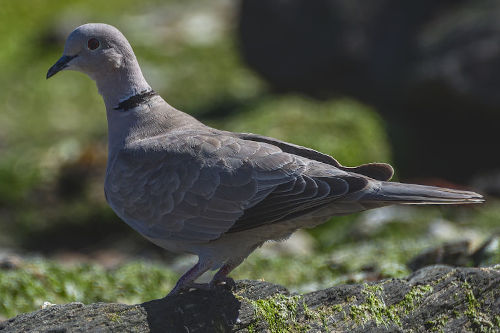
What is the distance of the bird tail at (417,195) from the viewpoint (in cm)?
457

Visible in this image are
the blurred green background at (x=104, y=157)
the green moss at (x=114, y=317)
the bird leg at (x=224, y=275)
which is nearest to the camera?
the green moss at (x=114, y=317)

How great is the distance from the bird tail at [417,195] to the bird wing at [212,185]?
117mm

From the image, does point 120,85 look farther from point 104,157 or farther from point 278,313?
point 104,157

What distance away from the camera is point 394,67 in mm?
13078

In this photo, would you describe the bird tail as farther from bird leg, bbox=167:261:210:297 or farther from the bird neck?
the bird neck

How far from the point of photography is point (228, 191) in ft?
16.2

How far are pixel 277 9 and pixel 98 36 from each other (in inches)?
330

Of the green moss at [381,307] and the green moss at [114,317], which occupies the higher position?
the green moss at [381,307]

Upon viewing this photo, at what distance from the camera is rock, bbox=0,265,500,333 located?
4.41 metres

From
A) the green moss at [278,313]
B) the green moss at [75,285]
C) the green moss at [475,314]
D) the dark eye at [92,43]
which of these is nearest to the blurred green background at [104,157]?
the green moss at [75,285]

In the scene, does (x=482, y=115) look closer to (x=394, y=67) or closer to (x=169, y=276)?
(x=394, y=67)

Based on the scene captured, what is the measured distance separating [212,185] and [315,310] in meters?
1.00

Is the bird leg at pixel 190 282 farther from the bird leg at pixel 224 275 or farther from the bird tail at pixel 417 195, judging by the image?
the bird tail at pixel 417 195

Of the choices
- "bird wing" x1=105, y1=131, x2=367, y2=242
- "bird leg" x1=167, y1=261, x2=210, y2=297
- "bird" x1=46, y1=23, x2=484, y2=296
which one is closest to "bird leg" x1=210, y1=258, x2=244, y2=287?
"bird" x1=46, y1=23, x2=484, y2=296
